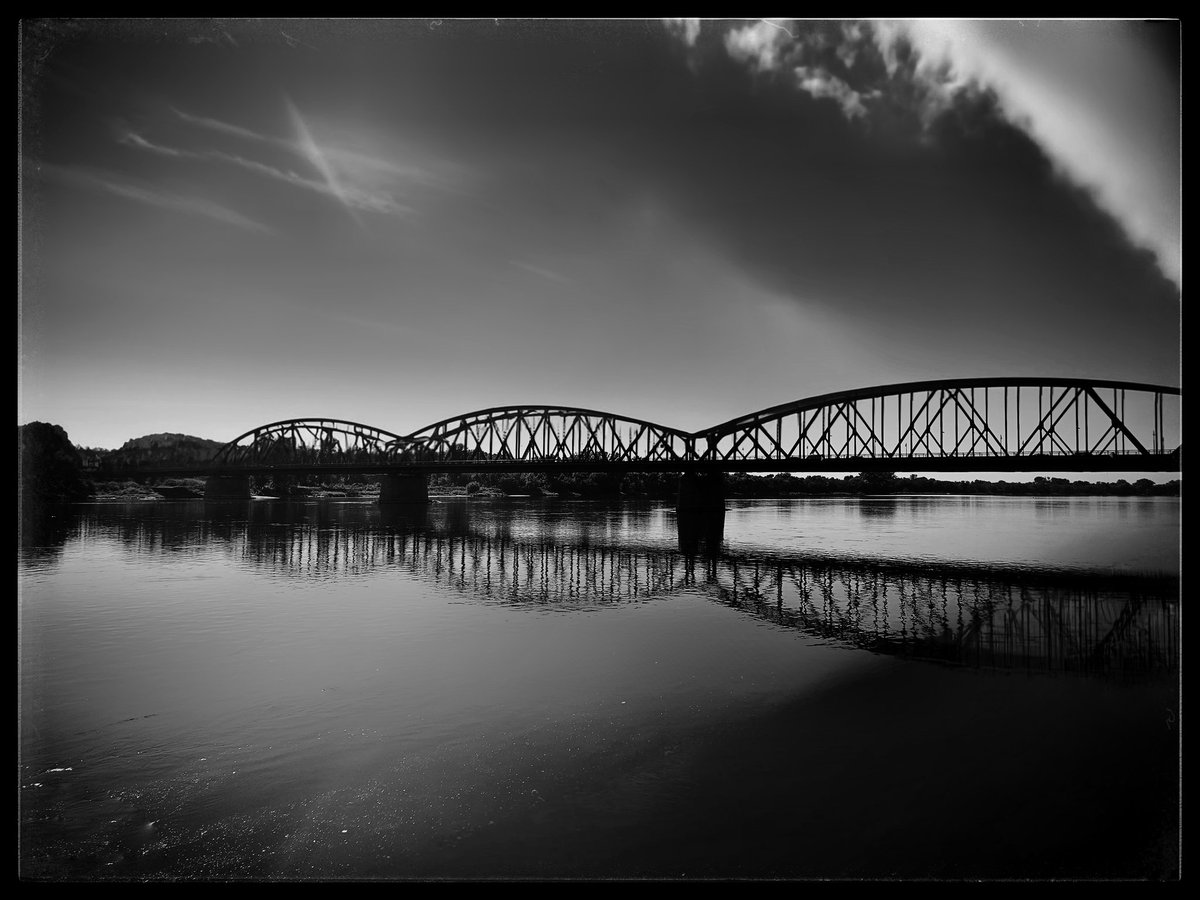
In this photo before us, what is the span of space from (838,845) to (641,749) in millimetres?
2750

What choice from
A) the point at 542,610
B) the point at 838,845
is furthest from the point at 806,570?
the point at 838,845

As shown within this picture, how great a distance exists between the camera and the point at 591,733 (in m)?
8.70

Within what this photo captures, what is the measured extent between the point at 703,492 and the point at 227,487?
74053mm

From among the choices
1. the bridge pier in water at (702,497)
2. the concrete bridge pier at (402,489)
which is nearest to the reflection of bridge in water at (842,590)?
the bridge pier in water at (702,497)

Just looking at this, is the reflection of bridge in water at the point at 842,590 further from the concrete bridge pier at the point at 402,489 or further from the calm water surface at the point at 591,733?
the concrete bridge pier at the point at 402,489

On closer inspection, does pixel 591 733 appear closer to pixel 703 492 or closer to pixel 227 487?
pixel 703 492

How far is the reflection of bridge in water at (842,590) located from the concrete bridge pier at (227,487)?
64.1m

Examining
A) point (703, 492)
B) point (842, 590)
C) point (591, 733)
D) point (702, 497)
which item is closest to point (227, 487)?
point (702, 497)

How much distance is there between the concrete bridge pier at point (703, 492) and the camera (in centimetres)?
6831

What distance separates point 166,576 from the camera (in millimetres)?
23453

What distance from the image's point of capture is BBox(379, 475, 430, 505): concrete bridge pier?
8519 centimetres

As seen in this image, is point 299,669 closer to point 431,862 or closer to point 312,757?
point 312,757

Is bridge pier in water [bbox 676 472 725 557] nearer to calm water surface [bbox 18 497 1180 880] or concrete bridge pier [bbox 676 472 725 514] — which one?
concrete bridge pier [bbox 676 472 725 514]
